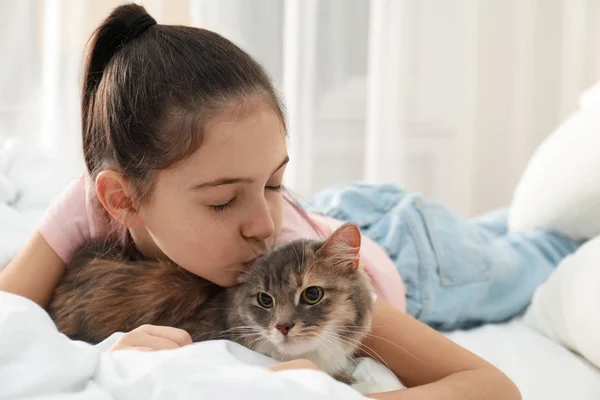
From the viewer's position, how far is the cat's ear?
118 centimetres

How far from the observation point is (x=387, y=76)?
297 cm

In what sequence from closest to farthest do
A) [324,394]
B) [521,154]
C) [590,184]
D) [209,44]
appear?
[324,394] < [209,44] < [590,184] < [521,154]

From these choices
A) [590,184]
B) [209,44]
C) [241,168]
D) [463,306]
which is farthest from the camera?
[590,184]

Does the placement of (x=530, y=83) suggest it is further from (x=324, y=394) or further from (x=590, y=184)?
(x=324, y=394)

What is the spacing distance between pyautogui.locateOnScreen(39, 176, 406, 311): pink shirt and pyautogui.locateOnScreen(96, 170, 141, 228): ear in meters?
0.13

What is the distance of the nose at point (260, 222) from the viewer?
1.25 metres

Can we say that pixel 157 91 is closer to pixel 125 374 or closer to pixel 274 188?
pixel 274 188

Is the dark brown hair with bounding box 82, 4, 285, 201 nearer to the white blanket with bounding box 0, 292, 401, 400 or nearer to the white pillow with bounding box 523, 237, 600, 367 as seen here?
the white blanket with bounding box 0, 292, 401, 400

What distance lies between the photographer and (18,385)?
860 mm

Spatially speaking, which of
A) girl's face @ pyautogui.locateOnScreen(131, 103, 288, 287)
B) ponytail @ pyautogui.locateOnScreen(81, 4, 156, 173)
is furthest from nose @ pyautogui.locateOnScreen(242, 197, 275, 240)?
ponytail @ pyautogui.locateOnScreen(81, 4, 156, 173)

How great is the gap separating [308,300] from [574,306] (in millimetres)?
722

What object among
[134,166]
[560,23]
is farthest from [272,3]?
[134,166]

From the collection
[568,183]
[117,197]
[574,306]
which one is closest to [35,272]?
[117,197]

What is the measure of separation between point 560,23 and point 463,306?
1776mm
